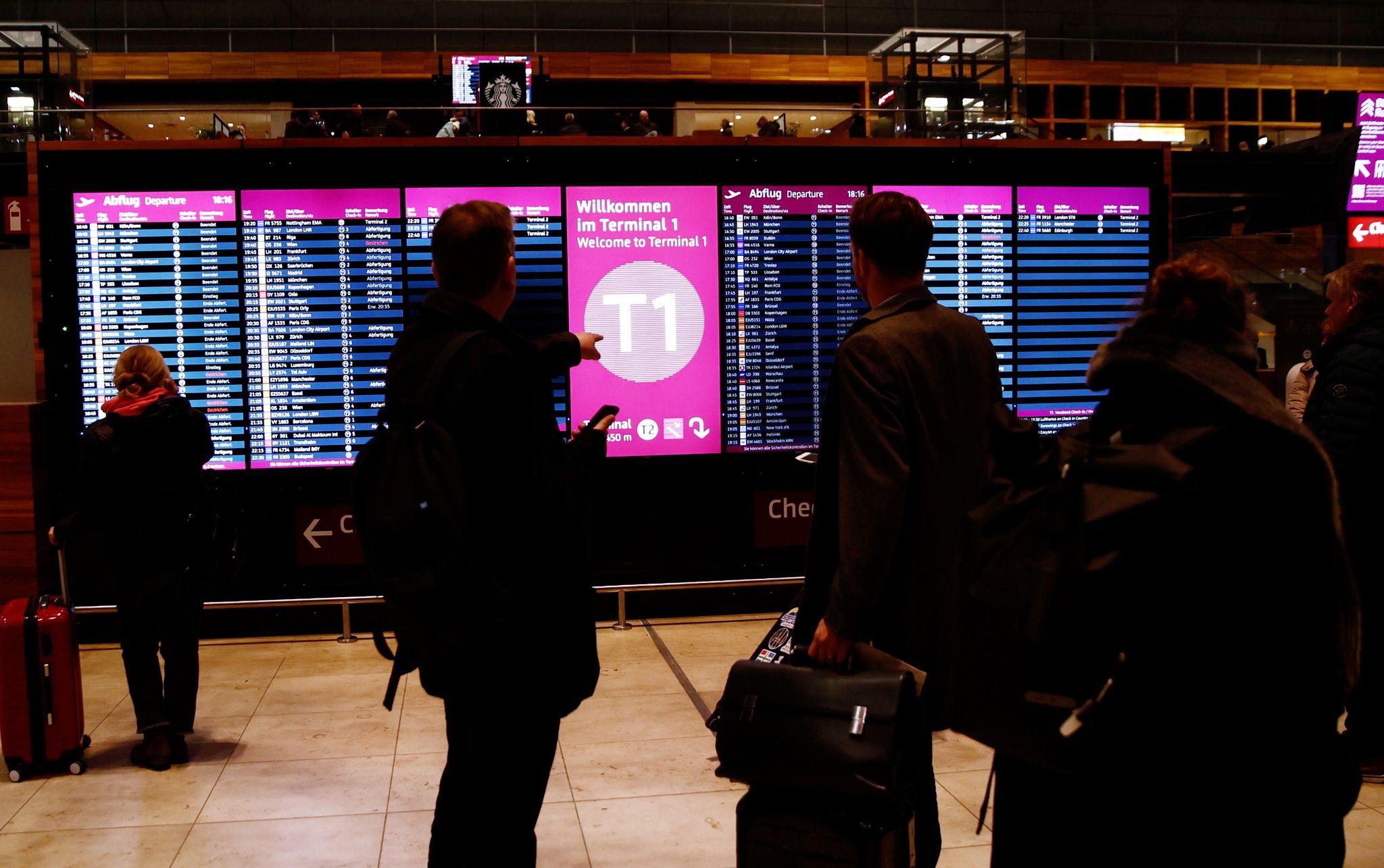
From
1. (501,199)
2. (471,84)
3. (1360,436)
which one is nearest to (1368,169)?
(1360,436)

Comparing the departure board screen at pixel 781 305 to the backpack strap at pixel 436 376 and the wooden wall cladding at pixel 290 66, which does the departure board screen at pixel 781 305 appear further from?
the wooden wall cladding at pixel 290 66

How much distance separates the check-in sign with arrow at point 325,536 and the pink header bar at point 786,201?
2.67 metres

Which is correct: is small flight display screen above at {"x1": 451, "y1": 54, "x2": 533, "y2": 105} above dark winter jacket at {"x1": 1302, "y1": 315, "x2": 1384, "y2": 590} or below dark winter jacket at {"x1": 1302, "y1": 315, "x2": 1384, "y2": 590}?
above

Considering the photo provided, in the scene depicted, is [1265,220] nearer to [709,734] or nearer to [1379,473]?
[1379,473]

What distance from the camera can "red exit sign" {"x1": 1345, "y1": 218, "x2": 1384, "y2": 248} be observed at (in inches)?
378

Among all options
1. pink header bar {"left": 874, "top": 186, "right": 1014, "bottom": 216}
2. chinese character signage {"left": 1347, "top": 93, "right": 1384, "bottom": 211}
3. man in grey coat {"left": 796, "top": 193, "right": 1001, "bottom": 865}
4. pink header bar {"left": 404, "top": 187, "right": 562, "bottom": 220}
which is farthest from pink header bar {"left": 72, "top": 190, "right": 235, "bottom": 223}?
chinese character signage {"left": 1347, "top": 93, "right": 1384, "bottom": 211}

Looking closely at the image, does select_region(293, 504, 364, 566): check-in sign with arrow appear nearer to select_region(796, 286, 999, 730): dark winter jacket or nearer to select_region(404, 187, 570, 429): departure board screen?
select_region(404, 187, 570, 429): departure board screen

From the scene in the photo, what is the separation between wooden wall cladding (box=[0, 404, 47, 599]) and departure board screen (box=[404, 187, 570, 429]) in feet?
6.59

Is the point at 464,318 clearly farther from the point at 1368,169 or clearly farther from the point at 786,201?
the point at 1368,169

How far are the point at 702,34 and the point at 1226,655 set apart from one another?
14005 mm

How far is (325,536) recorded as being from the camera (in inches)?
234

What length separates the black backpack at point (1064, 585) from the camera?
1.34 m

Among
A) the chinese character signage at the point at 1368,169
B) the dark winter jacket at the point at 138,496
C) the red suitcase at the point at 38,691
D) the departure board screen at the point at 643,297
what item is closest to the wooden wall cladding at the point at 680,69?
the chinese character signage at the point at 1368,169

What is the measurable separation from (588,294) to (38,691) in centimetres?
321
